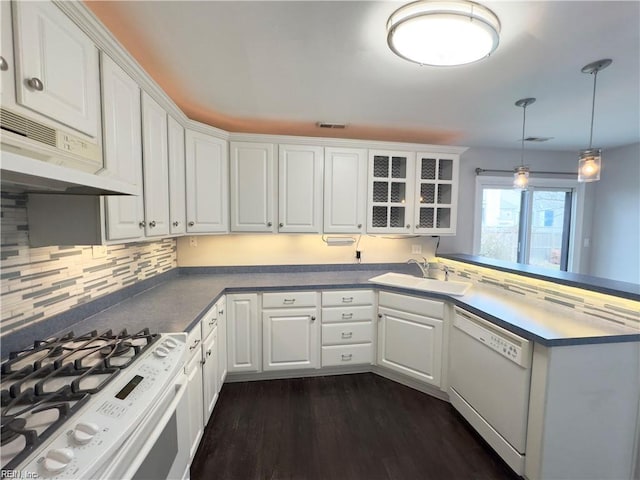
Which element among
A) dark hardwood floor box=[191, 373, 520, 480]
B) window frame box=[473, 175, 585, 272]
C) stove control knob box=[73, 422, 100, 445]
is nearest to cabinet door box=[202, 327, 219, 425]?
dark hardwood floor box=[191, 373, 520, 480]

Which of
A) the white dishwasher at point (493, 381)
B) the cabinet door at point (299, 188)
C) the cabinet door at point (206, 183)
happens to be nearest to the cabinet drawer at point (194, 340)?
the cabinet door at point (206, 183)

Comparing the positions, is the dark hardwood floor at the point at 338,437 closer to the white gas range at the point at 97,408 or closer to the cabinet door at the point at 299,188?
the white gas range at the point at 97,408

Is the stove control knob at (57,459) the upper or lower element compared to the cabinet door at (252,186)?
lower

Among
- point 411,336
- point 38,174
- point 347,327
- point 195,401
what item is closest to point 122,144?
point 38,174

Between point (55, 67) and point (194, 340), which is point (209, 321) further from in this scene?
point (55, 67)

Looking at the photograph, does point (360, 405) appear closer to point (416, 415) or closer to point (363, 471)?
point (416, 415)

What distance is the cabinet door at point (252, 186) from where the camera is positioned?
8.52ft

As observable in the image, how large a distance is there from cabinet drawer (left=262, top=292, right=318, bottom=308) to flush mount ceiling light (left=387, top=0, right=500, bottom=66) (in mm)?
1867

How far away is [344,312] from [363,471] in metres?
1.15

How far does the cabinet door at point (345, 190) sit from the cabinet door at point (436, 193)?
0.60 meters

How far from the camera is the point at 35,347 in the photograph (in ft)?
3.79

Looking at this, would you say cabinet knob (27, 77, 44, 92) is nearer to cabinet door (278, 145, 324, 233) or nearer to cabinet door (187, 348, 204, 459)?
cabinet door (187, 348, 204, 459)

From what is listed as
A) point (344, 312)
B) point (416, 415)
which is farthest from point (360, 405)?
point (344, 312)

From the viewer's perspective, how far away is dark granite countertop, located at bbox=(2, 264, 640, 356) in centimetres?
144
